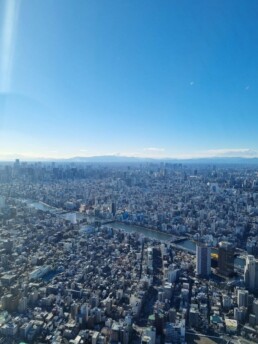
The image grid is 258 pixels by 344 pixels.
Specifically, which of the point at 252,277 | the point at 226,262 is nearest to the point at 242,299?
the point at 252,277

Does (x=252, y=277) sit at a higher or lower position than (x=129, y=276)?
higher

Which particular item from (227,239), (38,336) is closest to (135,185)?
(227,239)

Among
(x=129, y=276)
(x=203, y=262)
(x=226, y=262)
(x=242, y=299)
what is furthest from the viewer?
(x=226, y=262)

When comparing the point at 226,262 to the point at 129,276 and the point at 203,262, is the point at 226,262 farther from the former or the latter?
the point at 129,276

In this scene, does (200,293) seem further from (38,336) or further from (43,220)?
(43,220)

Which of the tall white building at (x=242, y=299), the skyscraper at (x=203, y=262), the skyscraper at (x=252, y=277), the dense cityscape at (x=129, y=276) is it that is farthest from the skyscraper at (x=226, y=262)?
the tall white building at (x=242, y=299)

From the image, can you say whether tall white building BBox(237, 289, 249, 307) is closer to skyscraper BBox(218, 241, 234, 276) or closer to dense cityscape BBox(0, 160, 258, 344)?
dense cityscape BBox(0, 160, 258, 344)

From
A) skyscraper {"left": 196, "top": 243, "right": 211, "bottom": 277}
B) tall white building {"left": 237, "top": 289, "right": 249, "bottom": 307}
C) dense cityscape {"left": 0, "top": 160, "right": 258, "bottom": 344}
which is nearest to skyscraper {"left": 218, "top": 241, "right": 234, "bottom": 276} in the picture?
dense cityscape {"left": 0, "top": 160, "right": 258, "bottom": 344}

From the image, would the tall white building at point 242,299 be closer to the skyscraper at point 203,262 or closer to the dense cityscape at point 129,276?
the dense cityscape at point 129,276
